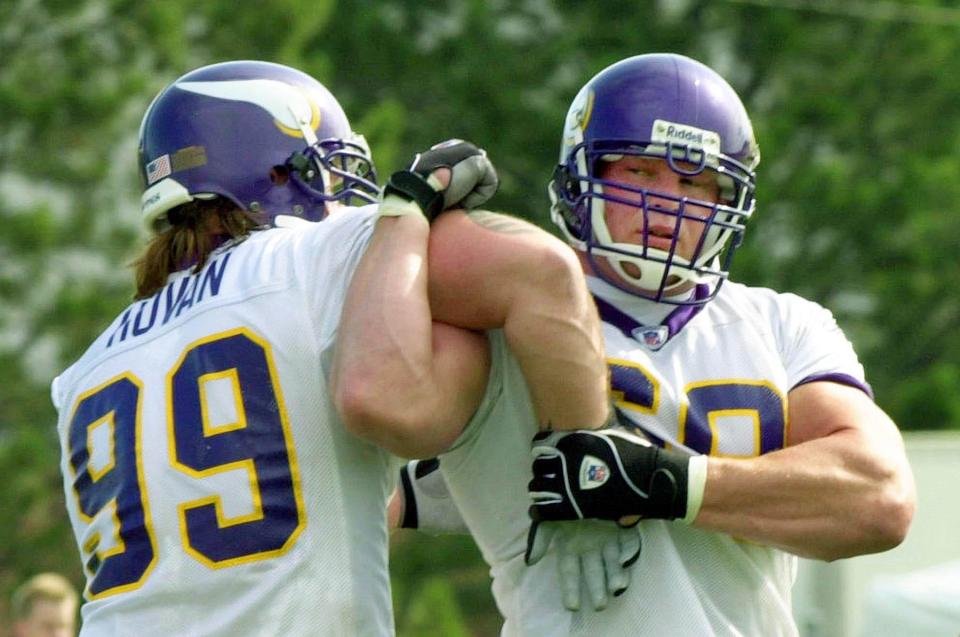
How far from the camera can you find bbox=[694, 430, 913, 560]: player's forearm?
356cm

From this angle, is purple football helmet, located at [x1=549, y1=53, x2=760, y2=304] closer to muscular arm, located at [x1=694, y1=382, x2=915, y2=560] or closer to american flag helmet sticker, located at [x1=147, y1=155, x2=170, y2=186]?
muscular arm, located at [x1=694, y1=382, x2=915, y2=560]

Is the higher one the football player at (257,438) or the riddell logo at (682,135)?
the riddell logo at (682,135)

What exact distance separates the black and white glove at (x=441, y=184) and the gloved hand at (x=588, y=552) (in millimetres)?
659

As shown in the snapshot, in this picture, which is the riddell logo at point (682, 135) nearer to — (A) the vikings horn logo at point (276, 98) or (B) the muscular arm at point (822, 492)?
(B) the muscular arm at point (822, 492)

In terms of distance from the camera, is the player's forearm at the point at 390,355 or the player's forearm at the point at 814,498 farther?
the player's forearm at the point at 814,498

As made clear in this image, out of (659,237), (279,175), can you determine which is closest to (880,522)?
(659,237)

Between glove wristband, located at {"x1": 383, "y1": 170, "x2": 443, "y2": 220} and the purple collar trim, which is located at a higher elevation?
glove wristband, located at {"x1": 383, "y1": 170, "x2": 443, "y2": 220}

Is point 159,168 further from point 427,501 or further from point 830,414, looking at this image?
point 830,414

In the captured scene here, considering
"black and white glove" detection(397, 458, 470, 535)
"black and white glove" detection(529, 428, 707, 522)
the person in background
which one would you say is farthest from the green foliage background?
"black and white glove" detection(529, 428, 707, 522)

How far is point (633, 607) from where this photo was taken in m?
3.64

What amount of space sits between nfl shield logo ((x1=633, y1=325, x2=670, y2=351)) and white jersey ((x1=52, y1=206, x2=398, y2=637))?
2.01 ft

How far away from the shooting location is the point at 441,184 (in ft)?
11.7

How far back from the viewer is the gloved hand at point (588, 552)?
3.58 metres

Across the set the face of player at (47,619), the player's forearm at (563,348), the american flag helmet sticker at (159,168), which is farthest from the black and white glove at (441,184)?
the face of player at (47,619)
